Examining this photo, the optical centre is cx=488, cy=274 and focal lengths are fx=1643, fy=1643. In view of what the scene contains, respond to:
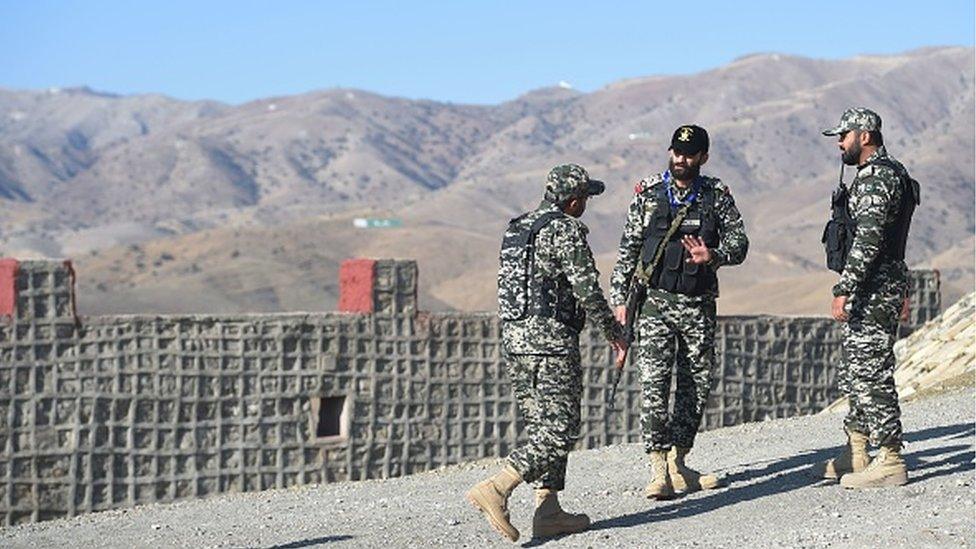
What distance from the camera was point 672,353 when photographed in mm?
8031

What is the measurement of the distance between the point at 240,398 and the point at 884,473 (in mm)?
6385

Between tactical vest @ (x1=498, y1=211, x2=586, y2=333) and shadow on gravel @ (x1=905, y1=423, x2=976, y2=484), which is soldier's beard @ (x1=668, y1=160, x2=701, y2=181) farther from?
shadow on gravel @ (x1=905, y1=423, x2=976, y2=484)

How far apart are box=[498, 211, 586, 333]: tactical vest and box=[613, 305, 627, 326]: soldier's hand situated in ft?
0.72

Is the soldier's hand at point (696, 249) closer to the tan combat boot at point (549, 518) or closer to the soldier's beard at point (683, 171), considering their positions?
the soldier's beard at point (683, 171)

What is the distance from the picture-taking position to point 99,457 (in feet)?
42.1

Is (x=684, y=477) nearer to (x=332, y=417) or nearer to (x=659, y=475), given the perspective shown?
(x=659, y=475)

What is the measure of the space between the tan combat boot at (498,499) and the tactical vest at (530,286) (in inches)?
28.4

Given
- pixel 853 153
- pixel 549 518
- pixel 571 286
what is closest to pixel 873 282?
pixel 853 153

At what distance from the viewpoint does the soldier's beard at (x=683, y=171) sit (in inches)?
312

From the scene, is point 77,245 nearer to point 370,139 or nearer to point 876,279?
point 370,139

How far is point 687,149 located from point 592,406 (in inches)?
258

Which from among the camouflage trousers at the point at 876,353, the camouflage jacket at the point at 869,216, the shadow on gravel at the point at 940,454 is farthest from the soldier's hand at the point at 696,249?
the shadow on gravel at the point at 940,454

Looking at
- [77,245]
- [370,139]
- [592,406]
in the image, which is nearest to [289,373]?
[592,406]

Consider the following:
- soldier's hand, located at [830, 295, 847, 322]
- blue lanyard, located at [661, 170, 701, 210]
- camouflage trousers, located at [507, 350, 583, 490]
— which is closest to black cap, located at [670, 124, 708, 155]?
blue lanyard, located at [661, 170, 701, 210]
